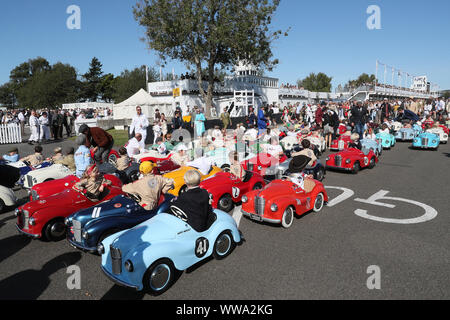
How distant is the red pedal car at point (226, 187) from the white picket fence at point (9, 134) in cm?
1775

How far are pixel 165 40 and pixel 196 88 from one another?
24.5ft

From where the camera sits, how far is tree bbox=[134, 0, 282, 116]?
2395cm

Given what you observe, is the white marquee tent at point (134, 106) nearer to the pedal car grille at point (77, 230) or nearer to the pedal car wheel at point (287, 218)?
the pedal car grille at point (77, 230)

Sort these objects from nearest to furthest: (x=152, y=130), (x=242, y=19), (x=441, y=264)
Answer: (x=441, y=264)
(x=152, y=130)
(x=242, y=19)

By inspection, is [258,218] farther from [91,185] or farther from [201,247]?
[91,185]

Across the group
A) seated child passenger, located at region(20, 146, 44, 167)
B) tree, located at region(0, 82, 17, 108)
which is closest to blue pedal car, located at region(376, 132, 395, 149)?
seated child passenger, located at region(20, 146, 44, 167)

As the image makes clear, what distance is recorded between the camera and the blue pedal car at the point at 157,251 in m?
3.99

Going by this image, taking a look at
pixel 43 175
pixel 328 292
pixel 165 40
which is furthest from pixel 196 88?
pixel 328 292

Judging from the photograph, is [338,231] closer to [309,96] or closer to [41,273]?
[41,273]

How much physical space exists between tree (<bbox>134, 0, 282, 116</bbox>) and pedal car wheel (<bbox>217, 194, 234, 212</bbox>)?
19.8 metres

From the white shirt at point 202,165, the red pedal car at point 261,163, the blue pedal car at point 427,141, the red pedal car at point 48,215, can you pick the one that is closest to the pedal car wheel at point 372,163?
the red pedal car at point 261,163

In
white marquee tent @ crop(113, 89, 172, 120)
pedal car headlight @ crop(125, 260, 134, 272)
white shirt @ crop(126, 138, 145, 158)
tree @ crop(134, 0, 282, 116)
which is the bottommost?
pedal car headlight @ crop(125, 260, 134, 272)

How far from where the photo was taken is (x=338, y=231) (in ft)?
20.1

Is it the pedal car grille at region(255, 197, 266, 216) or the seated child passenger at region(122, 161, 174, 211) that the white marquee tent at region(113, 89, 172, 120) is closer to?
the seated child passenger at region(122, 161, 174, 211)
